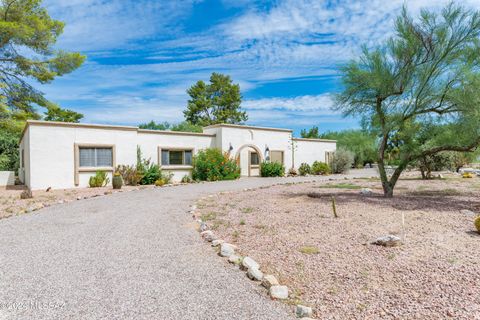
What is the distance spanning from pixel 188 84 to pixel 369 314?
38.0 metres

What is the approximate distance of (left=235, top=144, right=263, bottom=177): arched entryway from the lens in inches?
813

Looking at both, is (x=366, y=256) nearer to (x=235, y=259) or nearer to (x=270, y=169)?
(x=235, y=259)

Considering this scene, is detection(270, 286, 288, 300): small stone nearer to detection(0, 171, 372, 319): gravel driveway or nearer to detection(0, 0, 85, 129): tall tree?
detection(0, 171, 372, 319): gravel driveway

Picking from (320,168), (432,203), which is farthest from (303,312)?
(320,168)

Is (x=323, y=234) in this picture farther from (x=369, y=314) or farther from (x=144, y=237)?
(x=144, y=237)

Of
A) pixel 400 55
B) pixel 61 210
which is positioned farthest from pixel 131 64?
pixel 400 55

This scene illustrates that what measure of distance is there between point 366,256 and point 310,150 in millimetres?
21036

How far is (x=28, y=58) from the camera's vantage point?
1917cm

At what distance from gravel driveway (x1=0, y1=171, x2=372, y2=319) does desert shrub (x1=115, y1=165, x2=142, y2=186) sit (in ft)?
27.8

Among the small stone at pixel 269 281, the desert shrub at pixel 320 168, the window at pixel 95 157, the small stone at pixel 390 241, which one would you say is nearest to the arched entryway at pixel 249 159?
the desert shrub at pixel 320 168

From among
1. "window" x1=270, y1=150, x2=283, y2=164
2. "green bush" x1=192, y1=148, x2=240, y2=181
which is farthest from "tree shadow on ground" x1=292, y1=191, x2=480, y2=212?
"window" x1=270, y1=150, x2=283, y2=164

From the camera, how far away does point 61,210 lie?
27.9 feet

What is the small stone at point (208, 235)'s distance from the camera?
5316 millimetres

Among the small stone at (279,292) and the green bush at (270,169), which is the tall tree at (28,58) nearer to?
the green bush at (270,169)
